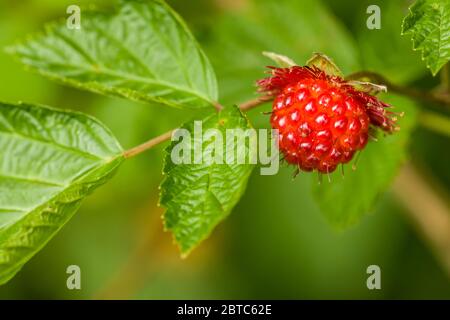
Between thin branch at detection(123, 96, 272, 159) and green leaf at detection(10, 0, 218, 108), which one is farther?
green leaf at detection(10, 0, 218, 108)

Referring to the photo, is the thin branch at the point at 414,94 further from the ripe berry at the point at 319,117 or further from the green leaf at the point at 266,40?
the green leaf at the point at 266,40

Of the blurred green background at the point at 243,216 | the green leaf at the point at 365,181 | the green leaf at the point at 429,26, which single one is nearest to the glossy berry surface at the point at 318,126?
the green leaf at the point at 429,26

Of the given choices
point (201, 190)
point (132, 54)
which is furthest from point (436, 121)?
point (201, 190)

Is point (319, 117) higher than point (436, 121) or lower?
lower

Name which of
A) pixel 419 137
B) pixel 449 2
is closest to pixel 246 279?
pixel 419 137

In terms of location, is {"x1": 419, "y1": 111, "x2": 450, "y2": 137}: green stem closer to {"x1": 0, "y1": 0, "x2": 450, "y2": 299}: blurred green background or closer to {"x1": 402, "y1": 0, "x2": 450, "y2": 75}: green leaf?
{"x1": 0, "y1": 0, "x2": 450, "y2": 299}: blurred green background

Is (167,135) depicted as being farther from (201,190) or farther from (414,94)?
(414,94)

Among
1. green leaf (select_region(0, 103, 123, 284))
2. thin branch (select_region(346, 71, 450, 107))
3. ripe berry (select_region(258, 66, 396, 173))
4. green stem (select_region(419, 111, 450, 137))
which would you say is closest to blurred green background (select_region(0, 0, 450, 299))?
green stem (select_region(419, 111, 450, 137))
